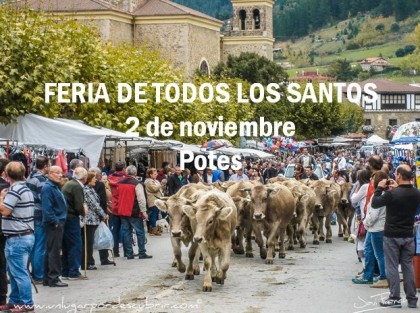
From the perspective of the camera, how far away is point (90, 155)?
22906 millimetres

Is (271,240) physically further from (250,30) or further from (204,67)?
(250,30)

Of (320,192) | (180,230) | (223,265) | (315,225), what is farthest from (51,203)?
(315,225)

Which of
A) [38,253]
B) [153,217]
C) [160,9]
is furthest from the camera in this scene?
[160,9]

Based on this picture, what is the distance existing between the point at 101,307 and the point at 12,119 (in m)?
10.6

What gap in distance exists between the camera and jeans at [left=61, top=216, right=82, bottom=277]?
17.0 meters

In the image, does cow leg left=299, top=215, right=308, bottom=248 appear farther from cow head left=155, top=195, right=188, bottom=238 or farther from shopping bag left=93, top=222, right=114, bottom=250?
cow head left=155, top=195, right=188, bottom=238

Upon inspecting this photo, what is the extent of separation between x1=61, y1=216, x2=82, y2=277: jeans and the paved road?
1.21 ft

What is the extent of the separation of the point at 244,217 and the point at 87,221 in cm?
376

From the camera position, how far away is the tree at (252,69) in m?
77.1

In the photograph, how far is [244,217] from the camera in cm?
2069

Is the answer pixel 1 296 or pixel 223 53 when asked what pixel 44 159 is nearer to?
pixel 1 296

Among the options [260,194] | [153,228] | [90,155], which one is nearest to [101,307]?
[260,194]

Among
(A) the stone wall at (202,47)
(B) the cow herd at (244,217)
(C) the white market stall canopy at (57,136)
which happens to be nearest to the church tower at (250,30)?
(A) the stone wall at (202,47)

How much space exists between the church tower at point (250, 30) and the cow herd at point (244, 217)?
6080cm
